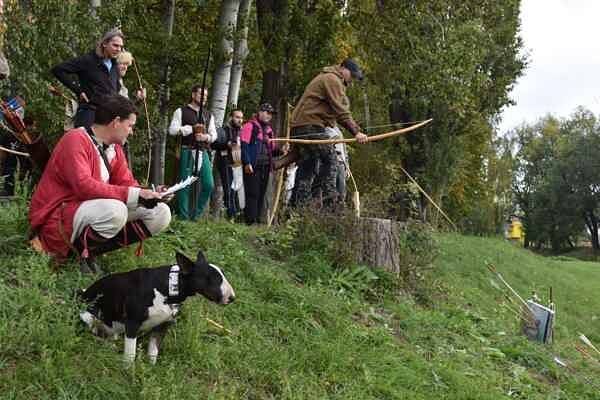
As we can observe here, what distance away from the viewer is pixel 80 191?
4.77 meters

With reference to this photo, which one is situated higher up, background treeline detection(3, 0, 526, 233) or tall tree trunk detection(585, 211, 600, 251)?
background treeline detection(3, 0, 526, 233)

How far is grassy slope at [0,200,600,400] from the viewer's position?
4.02 m

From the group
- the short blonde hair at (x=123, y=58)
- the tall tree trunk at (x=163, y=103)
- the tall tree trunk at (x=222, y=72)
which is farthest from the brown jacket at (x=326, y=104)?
the tall tree trunk at (x=163, y=103)

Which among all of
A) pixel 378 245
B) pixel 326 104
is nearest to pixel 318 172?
pixel 326 104

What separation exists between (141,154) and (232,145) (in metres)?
4.31

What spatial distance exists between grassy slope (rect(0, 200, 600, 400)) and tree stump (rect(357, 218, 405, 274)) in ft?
1.23

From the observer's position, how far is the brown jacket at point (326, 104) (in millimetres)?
8617

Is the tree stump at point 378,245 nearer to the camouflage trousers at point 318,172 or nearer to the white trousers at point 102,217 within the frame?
the camouflage trousers at point 318,172

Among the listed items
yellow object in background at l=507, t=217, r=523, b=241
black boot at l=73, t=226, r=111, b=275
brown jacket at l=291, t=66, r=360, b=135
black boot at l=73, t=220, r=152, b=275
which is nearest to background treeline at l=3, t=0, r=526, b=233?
brown jacket at l=291, t=66, r=360, b=135

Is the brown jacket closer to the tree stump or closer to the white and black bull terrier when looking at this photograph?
the tree stump

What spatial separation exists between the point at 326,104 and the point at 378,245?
6.47ft

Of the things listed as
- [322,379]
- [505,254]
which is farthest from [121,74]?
[505,254]

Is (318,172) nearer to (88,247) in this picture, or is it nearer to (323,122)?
(323,122)

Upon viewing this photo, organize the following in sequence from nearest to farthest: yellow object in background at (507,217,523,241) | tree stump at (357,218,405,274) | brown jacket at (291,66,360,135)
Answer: tree stump at (357,218,405,274)
brown jacket at (291,66,360,135)
yellow object in background at (507,217,523,241)
